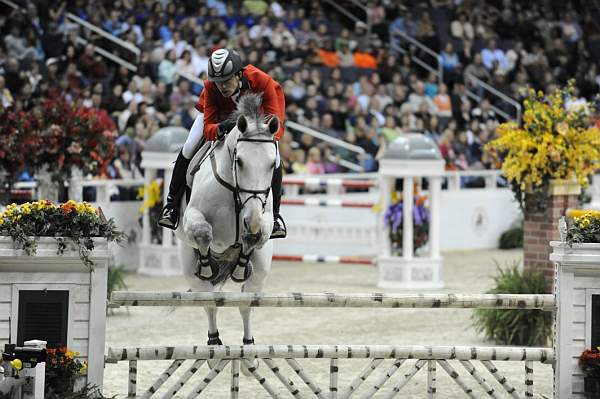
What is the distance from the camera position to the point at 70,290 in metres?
7.57

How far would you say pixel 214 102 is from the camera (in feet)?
31.1

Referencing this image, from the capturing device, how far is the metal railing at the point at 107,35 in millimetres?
21297

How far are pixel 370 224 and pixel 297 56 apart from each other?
6.88 m

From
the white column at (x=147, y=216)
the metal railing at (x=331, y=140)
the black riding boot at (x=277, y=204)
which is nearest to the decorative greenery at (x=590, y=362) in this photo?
the black riding boot at (x=277, y=204)

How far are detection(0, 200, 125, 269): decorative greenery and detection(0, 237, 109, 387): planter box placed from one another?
4cm

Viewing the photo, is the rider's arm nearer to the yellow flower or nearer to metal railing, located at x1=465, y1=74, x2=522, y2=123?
the yellow flower

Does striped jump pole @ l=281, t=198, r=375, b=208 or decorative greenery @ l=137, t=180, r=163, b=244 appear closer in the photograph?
decorative greenery @ l=137, t=180, r=163, b=244

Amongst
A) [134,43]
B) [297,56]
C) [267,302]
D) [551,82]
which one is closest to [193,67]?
[134,43]

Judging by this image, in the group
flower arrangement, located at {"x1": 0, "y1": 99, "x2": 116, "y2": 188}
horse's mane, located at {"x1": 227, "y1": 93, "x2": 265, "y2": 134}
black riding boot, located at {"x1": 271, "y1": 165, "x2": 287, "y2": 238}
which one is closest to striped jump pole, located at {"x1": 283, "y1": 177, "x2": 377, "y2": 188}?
flower arrangement, located at {"x1": 0, "y1": 99, "x2": 116, "y2": 188}

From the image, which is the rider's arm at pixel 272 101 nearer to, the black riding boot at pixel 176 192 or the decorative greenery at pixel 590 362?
the black riding boot at pixel 176 192

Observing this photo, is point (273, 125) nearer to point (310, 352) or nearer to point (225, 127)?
point (225, 127)

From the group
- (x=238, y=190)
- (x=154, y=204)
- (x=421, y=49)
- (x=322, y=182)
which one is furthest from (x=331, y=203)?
(x=421, y=49)

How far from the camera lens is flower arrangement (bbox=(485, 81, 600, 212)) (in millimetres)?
12742

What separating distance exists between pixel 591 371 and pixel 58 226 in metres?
3.32
